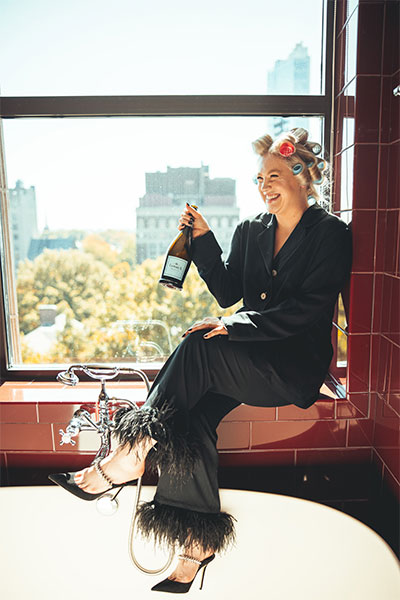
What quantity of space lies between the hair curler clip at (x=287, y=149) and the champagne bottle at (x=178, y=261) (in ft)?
1.14

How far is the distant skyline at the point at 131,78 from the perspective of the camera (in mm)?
1773

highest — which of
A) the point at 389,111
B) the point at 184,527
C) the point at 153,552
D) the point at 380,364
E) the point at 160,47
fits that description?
the point at 160,47

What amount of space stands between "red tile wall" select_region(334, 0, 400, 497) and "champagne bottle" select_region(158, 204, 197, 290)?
0.56 m

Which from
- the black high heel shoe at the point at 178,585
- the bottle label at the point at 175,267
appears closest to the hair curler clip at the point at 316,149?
the bottle label at the point at 175,267

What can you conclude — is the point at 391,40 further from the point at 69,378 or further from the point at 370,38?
the point at 69,378

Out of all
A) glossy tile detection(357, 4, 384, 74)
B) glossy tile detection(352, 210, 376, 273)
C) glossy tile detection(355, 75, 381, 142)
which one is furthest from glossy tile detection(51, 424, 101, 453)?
glossy tile detection(357, 4, 384, 74)

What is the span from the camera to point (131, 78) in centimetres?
181

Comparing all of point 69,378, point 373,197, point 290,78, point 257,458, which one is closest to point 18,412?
point 69,378

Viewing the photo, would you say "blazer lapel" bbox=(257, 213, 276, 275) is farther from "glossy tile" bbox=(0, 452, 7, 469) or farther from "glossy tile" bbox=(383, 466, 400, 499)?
"glossy tile" bbox=(0, 452, 7, 469)

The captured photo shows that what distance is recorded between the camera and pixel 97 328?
1975mm

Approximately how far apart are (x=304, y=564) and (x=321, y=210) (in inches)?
44.8

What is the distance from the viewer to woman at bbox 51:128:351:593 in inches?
55.5

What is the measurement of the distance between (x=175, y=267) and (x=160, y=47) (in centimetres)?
84

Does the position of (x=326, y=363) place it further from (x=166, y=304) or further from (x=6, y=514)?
(x=6, y=514)
